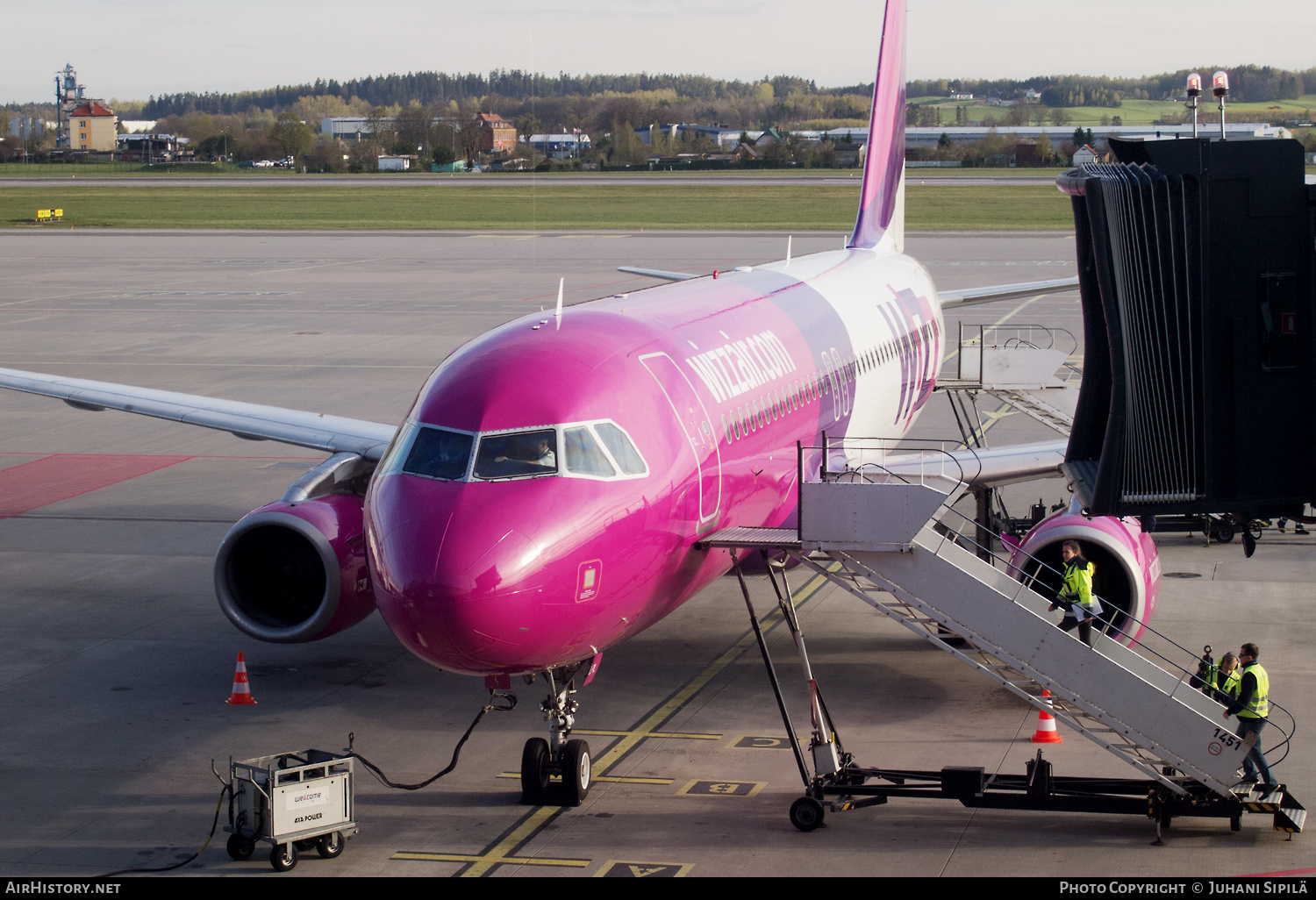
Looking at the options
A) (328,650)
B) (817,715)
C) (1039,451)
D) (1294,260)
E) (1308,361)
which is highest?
(1294,260)

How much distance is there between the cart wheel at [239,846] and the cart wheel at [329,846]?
0.57 metres

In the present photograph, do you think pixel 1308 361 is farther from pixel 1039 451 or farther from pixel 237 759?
pixel 237 759

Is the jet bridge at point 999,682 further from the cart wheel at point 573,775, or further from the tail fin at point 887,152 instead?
the tail fin at point 887,152

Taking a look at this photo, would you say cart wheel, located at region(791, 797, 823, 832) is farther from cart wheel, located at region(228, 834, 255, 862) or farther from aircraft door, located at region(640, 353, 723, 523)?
cart wheel, located at region(228, 834, 255, 862)

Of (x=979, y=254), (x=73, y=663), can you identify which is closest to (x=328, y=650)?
(x=73, y=663)

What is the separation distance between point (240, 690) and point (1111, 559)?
33.0ft

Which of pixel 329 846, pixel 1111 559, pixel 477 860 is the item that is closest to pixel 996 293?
pixel 1111 559

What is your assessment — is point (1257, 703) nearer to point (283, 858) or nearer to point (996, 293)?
point (283, 858)

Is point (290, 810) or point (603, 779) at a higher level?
point (290, 810)

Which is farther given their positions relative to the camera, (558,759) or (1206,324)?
(558,759)

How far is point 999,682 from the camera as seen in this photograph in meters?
13.3

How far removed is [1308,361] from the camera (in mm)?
10883

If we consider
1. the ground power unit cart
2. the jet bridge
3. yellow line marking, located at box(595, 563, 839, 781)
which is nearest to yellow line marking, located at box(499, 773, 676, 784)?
→ yellow line marking, located at box(595, 563, 839, 781)

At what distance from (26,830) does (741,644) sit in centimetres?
870
